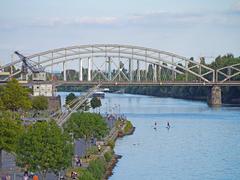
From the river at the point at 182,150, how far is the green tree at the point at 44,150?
9.04m

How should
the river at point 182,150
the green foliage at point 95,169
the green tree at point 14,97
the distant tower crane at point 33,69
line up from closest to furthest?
the green foliage at point 95,169 → the river at point 182,150 → the green tree at point 14,97 → the distant tower crane at point 33,69

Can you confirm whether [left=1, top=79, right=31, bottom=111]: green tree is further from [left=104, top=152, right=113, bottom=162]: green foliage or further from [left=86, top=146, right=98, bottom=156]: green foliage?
[left=104, top=152, right=113, bottom=162]: green foliage

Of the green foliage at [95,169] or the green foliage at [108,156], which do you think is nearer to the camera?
the green foliage at [95,169]

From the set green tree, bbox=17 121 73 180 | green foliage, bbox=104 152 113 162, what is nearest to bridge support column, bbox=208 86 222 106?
green foliage, bbox=104 152 113 162

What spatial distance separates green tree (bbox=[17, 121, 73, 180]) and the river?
29.7 feet

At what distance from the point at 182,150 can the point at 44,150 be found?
2478cm

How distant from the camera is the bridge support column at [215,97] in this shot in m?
121

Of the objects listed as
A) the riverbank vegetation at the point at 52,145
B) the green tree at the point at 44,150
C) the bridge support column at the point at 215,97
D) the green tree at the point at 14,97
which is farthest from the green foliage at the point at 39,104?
the bridge support column at the point at 215,97

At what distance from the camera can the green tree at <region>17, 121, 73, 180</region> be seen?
1233 inches

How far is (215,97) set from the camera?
121562mm

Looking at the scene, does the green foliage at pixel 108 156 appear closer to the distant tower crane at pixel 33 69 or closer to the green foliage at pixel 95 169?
the green foliage at pixel 95 169

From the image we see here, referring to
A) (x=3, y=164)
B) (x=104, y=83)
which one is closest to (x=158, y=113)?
(x=104, y=83)

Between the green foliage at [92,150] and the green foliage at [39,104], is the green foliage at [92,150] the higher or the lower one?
the lower one

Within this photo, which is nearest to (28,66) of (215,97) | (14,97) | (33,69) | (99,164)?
(33,69)
